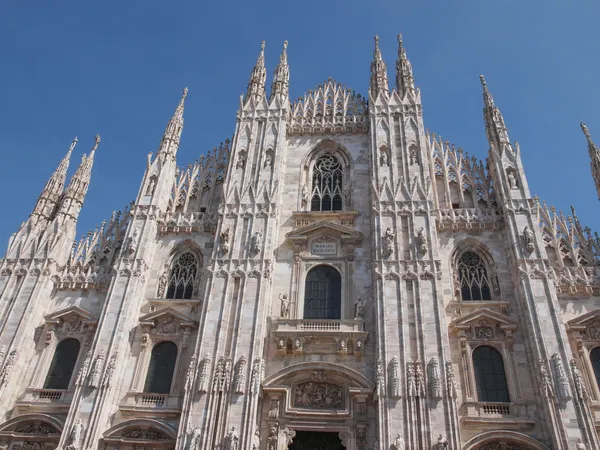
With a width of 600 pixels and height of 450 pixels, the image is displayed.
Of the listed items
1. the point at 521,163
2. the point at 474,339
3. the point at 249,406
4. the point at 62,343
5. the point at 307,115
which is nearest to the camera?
the point at 249,406

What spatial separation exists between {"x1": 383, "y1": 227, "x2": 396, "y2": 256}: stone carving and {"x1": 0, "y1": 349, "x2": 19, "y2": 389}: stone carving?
15.4 m

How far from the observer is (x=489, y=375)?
18.0 meters

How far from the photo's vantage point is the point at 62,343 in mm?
20641

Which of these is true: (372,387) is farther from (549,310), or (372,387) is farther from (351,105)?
(351,105)

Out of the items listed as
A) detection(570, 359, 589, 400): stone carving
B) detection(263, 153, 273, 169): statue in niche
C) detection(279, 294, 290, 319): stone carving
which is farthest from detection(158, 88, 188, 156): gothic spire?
detection(570, 359, 589, 400): stone carving

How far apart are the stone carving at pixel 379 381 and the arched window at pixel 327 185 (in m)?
8.31

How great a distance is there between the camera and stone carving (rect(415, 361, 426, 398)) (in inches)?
659

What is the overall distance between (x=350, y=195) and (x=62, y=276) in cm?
1382

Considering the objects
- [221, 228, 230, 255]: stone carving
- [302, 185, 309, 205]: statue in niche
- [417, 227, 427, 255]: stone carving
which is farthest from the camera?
[302, 185, 309, 205]: statue in niche

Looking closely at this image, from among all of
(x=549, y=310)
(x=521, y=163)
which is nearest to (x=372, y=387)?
(x=549, y=310)

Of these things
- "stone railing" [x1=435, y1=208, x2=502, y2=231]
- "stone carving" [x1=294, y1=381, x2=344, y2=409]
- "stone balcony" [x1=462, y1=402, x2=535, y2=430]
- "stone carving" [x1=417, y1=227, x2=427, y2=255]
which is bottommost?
"stone balcony" [x1=462, y1=402, x2=535, y2=430]

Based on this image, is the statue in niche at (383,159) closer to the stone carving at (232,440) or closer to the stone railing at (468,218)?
the stone railing at (468,218)

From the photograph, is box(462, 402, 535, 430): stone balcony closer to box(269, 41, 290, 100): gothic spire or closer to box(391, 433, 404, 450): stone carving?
box(391, 433, 404, 450): stone carving

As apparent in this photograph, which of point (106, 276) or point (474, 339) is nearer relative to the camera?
point (474, 339)
